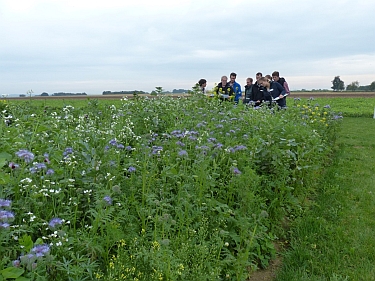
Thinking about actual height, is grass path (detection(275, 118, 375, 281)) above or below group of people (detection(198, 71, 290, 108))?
below

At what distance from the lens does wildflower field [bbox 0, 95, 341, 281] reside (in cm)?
198

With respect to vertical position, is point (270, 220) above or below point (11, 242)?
below

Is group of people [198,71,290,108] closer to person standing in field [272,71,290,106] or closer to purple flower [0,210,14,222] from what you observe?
person standing in field [272,71,290,106]

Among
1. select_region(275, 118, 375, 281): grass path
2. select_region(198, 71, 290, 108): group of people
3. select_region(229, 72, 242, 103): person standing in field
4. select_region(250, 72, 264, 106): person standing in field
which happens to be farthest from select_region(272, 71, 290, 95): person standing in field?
select_region(275, 118, 375, 281): grass path

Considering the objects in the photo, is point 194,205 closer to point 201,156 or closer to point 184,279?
point 201,156

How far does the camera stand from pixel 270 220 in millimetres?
3631

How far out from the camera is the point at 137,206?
2.58 metres

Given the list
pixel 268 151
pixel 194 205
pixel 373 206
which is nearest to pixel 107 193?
pixel 194 205

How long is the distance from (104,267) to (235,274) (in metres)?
1.08

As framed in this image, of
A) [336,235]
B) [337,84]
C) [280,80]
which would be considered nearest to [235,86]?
[280,80]

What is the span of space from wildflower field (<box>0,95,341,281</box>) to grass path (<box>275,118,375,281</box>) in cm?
23

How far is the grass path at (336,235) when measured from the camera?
10.4 ft

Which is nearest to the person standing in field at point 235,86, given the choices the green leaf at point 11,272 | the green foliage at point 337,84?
the green leaf at point 11,272

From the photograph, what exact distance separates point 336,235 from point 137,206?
233cm
